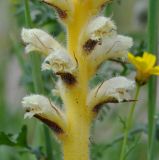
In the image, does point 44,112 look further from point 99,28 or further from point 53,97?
point 53,97

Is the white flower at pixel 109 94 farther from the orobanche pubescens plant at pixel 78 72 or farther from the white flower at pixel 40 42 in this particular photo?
the white flower at pixel 40 42

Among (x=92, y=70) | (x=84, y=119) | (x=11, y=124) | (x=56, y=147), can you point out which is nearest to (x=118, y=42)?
(x=92, y=70)

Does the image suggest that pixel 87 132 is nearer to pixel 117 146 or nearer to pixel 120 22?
pixel 117 146

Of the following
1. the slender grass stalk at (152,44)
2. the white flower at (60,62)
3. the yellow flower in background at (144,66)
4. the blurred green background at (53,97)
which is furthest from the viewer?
the blurred green background at (53,97)

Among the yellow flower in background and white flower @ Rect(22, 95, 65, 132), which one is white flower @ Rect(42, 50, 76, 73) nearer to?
white flower @ Rect(22, 95, 65, 132)

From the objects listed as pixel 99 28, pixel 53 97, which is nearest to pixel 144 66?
pixel 99 28

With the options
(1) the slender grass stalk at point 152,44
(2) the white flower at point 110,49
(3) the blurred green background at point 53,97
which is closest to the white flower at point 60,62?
(2) the white flower at point 110,49

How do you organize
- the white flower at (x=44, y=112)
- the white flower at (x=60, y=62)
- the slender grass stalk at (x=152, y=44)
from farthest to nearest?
the slender grass stalk at (x=152, y=44) → the white flower at (x=44, y=112) → the white flower at (x=60, y=62)

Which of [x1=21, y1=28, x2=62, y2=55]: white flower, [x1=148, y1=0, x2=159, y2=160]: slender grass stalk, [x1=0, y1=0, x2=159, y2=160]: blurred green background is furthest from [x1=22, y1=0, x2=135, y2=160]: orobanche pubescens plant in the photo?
[x1=148, y1=0, x2=159, y2=160]: slender grass stalk
